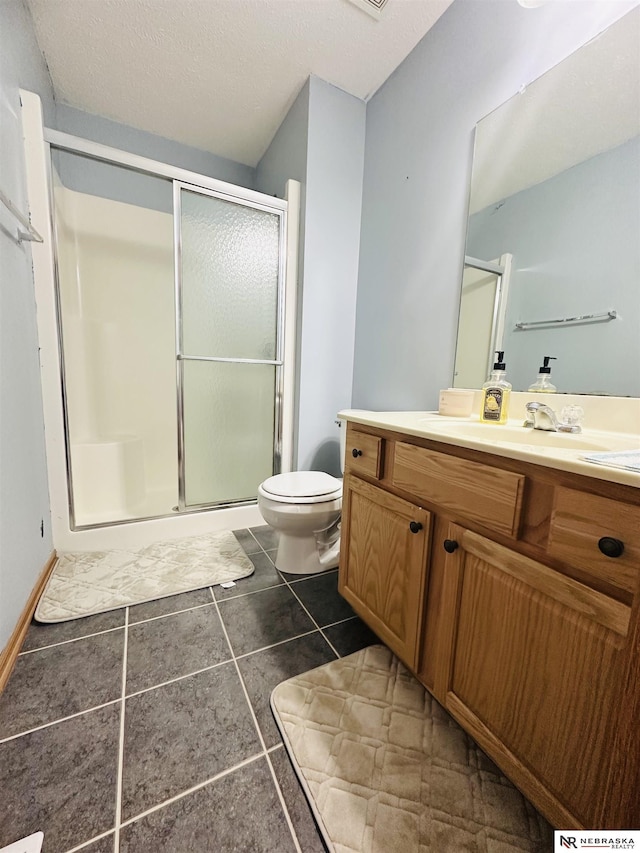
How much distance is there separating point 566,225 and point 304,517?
1.37 metres

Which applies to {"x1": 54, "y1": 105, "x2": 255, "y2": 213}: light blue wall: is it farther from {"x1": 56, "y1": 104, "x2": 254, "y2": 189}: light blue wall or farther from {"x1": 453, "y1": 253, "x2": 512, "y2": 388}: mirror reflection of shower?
{"x1": 453, "y1": 253, "x2": 512, "y2": 388}: mirror reflection of shower

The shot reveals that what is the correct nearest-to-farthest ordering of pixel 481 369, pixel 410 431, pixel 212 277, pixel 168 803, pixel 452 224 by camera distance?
pixel 168 803 < pixel 410 431 < pixel 481 369 < pixel 452 224 < pixel 212 277

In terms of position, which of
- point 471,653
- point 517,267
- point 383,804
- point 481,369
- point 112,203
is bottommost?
point 383,804

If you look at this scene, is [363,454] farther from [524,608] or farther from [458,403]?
[524,608]

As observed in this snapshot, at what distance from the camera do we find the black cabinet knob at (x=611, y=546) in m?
0.50

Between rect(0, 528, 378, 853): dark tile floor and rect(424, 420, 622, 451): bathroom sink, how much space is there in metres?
0.83

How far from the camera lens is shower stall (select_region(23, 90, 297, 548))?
1829 mm

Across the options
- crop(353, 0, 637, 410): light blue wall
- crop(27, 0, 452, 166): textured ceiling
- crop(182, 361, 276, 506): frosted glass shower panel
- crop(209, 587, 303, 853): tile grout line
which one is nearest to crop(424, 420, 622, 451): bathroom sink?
crop(353, 0, 637, 410): light blue wall

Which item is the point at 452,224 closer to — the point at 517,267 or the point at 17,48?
the point at 517,267

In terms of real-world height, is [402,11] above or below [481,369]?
above

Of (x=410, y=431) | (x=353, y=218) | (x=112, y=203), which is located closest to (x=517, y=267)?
(x=410, y=431)

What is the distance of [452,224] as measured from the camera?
1422mm

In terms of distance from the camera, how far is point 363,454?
111 cm

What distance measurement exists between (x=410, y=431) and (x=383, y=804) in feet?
2.76
